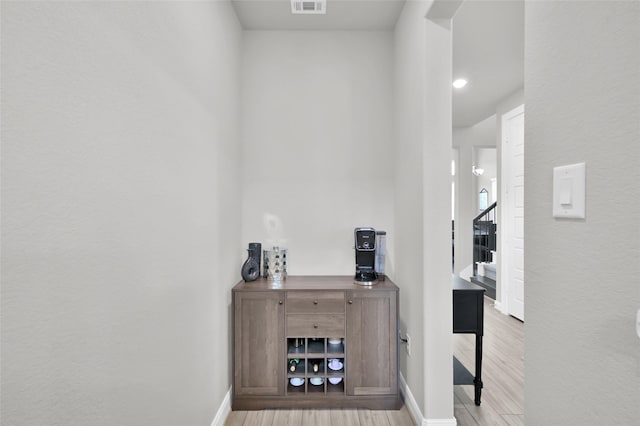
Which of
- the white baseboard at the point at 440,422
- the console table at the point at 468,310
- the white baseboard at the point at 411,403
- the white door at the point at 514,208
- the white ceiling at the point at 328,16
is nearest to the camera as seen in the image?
the white baseboard at the point at 440,422

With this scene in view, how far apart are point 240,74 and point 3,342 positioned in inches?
101

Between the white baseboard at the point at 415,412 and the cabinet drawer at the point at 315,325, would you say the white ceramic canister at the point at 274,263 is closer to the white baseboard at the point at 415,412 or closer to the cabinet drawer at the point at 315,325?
the cabinet drawer at the point at 315,325

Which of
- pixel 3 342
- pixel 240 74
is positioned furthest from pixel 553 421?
pixel 240 74

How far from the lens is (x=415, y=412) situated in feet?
7.36

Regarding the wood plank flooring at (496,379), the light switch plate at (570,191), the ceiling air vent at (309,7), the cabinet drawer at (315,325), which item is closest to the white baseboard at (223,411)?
the cabinet drawer at (315,325)

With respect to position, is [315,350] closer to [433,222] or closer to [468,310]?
[468,310]

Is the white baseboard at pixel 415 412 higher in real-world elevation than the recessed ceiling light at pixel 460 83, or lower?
lower

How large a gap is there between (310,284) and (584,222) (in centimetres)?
202

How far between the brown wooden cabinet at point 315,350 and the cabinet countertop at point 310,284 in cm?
2

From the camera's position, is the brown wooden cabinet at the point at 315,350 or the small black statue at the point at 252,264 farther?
the small black statue at the point at 252,264

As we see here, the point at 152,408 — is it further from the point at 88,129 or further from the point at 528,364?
the point at 528,364

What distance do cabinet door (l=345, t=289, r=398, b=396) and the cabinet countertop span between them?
8cm

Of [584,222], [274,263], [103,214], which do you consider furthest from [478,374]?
[103,214]

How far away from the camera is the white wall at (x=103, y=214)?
77 centimetres
